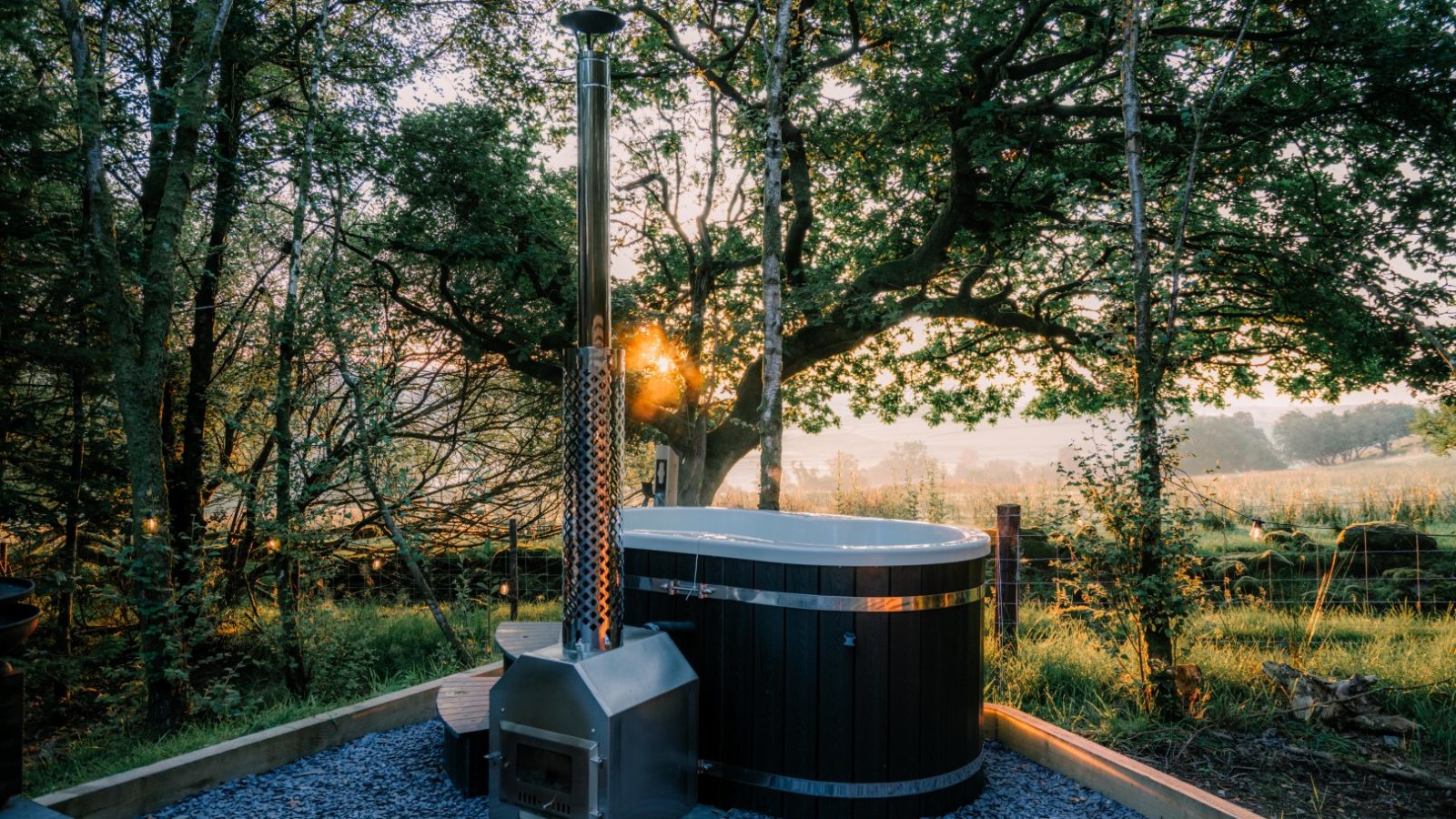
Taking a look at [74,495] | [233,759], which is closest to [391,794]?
[233,759]

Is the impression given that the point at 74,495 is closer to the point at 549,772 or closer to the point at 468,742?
the point at 468,742

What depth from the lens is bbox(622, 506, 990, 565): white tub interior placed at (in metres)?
2.65

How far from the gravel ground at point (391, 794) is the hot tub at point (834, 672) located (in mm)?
199

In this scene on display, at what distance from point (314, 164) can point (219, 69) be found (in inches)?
35.6

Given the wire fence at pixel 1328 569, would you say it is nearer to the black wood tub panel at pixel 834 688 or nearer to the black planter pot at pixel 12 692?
the black wood tub panel at pixel 834 688

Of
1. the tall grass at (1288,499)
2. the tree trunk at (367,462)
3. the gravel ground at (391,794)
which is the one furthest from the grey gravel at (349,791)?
the tall grass at (1288,499)

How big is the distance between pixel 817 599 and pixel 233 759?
7.88ft

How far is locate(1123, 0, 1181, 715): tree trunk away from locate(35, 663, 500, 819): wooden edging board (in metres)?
3.55

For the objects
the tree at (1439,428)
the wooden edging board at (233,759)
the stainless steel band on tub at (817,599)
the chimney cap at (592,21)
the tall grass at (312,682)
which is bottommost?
the tall grass at (312,682)

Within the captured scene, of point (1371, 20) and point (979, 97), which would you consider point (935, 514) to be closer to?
point (979, 97)

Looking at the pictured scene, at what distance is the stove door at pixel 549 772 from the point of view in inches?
87.8

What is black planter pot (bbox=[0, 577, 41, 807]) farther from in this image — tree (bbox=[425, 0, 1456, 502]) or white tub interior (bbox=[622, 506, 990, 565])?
tree (bbox=[425, 0, 1456, 502])

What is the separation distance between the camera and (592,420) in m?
2.39

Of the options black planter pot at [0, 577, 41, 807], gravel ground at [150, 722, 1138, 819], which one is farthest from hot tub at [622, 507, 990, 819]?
black planter pot at [0, 577, 41, 807]
